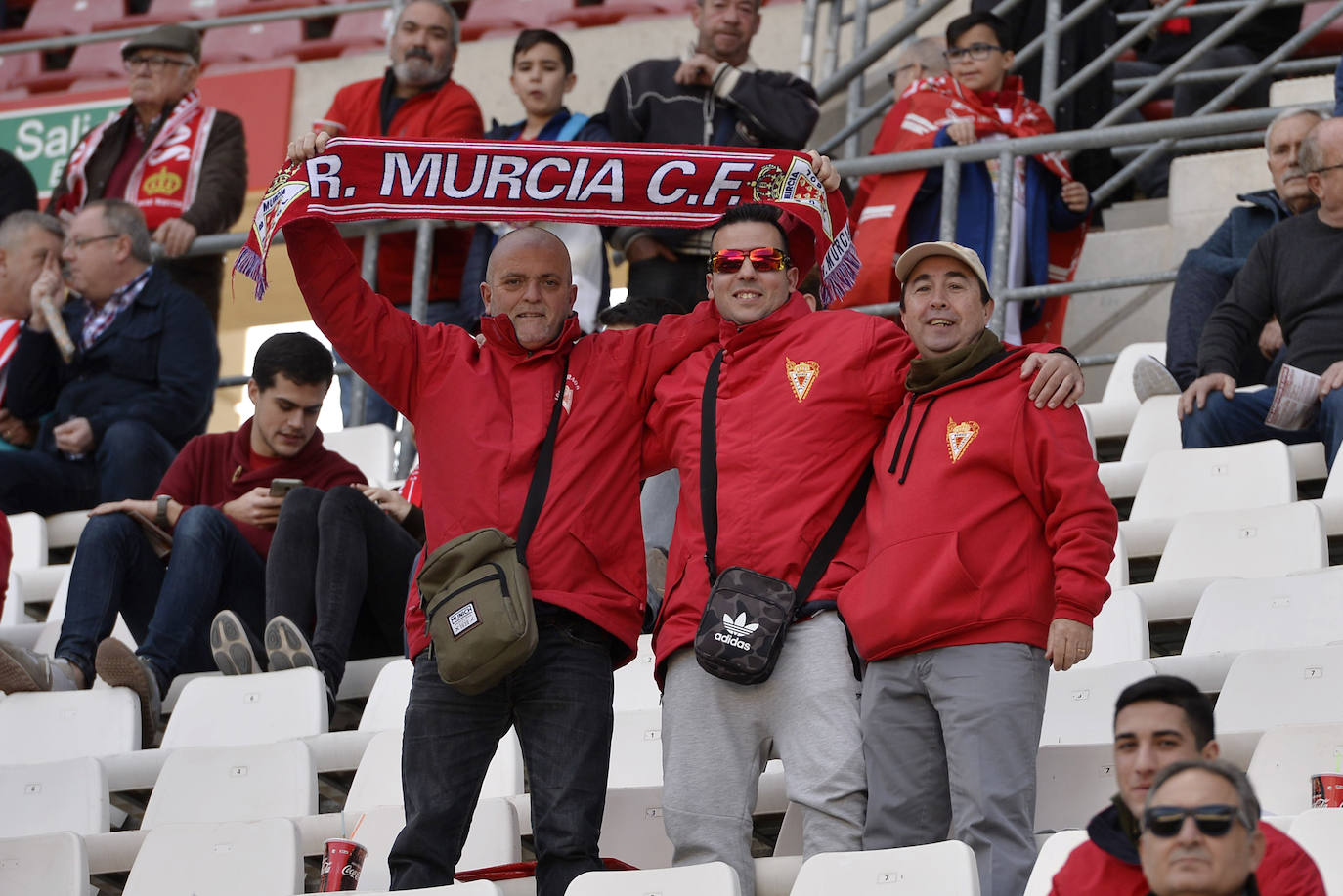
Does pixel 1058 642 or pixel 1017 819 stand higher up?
pixel 1058 642

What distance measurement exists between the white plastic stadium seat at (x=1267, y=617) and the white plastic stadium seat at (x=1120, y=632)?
→ 0.06 meters

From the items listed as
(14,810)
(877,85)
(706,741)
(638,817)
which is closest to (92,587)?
(14,810)

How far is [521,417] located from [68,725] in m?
1.58

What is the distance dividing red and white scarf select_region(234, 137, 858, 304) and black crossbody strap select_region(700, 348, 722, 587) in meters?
0.51

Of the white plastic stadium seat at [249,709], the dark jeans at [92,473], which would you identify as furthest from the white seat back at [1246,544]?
the dark jeans at [92,473]

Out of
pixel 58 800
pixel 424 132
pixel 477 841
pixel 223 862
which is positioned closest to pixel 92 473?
pixel 424 132

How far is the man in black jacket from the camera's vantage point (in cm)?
621

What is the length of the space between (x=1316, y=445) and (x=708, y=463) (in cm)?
Answer: 208

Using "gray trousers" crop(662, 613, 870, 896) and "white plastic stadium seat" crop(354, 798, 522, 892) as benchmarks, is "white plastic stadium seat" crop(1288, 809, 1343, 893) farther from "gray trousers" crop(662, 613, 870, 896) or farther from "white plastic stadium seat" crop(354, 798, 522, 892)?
"white plastic stadium seat" crop(354, 798, 522, 892)

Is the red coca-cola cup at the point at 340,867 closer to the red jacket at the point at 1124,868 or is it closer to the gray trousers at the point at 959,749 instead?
the gray trousers at the point at 959,749

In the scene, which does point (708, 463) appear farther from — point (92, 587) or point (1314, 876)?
point (92, 587)

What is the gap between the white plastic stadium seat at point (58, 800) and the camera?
4.60 metres

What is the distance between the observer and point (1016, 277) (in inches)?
261

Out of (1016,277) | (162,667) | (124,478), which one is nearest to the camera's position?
(162,667)
